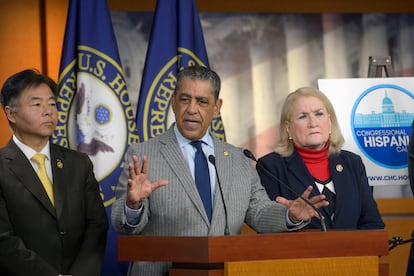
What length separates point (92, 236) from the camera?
12.4ft

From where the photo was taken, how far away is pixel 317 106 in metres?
4.23

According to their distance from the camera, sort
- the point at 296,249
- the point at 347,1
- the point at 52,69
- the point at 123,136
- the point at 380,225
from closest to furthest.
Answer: the point at 296,249 → the point at 380,225 → the point at 123,136 → the point at 52,69 → the point at 347,1

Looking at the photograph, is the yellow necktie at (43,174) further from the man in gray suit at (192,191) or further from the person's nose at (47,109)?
the man in gray suit at (192,191)

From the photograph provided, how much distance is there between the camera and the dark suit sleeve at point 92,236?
146 inches

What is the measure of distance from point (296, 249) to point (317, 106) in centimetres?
146

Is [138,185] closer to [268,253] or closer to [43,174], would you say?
[268,253]

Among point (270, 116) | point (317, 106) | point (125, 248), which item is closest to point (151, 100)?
point (317, 106)

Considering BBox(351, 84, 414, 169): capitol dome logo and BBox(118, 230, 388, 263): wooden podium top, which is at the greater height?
BBox(351, 84, 414, 169): capitol dome logo

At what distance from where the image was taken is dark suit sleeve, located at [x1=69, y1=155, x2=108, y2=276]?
3.70m

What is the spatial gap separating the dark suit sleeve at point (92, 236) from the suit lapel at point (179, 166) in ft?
1.48

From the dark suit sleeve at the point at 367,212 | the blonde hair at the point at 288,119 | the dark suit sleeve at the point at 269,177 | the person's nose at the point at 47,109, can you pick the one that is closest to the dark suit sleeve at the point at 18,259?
the person's nose at the point at 47,109

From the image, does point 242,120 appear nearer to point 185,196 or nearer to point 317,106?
point 317,106

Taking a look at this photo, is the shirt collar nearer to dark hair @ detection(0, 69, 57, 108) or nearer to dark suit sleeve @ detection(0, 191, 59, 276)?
dark hair @ detection(0, 69, 57, 108)

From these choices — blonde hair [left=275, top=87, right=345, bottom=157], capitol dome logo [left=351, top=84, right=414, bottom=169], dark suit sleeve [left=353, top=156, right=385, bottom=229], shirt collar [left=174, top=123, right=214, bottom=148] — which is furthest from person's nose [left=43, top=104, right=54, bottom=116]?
capitol dome logo [left=351, top=84, right=414, bottom=169]
